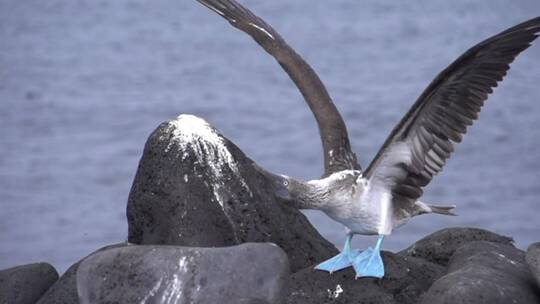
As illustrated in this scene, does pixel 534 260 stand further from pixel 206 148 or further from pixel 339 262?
pixel 206 148

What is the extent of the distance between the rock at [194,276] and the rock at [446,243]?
6.15 feet

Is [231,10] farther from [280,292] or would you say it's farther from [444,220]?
[444,220]

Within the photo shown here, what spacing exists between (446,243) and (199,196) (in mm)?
1937

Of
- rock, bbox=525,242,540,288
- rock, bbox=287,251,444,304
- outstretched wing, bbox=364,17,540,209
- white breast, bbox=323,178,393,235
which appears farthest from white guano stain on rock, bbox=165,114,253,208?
rock, bbox=525,242,540,288

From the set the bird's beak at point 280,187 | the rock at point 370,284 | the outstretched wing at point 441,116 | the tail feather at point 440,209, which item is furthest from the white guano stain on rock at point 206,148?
the tail feather at point 440,209

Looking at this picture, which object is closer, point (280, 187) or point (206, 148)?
point (280, 187)

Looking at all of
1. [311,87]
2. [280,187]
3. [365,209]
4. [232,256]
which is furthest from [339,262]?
[311,87]

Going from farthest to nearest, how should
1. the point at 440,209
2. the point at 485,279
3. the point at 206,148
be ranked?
the point at 440,209, the point at 206,148, the point at 485,279

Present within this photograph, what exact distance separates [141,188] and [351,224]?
4.85 feet

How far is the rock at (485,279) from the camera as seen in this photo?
22.5 ft

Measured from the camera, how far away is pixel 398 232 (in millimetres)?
13422

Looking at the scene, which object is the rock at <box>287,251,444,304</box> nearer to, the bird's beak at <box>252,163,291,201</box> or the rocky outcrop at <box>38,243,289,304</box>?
the rocky outcrop at <box>38,243,289,304</box>

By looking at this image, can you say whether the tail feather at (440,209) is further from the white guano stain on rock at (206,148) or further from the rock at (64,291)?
the rock at (64,291)

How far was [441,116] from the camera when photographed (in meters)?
7.58
